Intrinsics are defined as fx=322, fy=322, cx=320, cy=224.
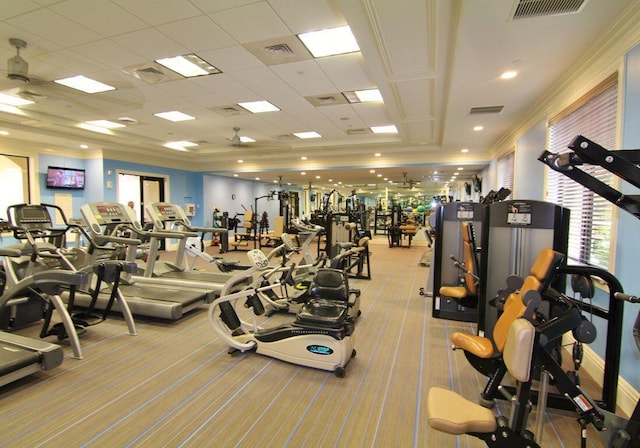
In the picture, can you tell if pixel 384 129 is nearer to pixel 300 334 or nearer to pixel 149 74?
pixel 149 74

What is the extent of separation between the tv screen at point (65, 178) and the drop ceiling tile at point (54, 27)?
222 inches

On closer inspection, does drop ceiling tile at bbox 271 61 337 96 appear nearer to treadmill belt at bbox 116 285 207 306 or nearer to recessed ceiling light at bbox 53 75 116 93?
recessed ceiling light at bbox 53 75 116 93

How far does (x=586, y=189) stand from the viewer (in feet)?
10.8

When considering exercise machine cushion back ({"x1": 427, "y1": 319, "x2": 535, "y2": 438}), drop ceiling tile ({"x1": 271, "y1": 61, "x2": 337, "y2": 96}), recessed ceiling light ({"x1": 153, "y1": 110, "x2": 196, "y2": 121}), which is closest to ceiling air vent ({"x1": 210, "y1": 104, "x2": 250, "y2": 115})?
recessed ceiling light ({"x1": 153, "y1": 110, "x2": 196, "y2": 121})

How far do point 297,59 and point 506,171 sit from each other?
5.37m

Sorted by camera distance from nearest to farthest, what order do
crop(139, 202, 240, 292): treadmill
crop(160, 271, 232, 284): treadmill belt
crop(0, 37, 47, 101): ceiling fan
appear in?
crop(0, 37, 47, 101): ceiling fan < crop(139, 202, 240, 292): treadmill < crop(160, 271, 232, 284): treadmill belt

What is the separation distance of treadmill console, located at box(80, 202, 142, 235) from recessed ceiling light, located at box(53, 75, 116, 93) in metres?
1.71

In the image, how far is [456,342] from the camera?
2385 millimetres

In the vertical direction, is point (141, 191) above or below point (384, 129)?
below

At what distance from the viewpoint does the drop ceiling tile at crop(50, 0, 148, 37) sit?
107 inches

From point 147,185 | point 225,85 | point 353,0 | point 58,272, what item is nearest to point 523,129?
point 353,0

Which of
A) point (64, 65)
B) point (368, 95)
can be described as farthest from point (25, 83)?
point (368, 95)

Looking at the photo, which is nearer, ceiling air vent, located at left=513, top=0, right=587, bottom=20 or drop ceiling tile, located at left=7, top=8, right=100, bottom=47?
ceiling air vent, located at left=513, top=0, right=587, bottom=20

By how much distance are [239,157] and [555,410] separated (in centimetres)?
972
